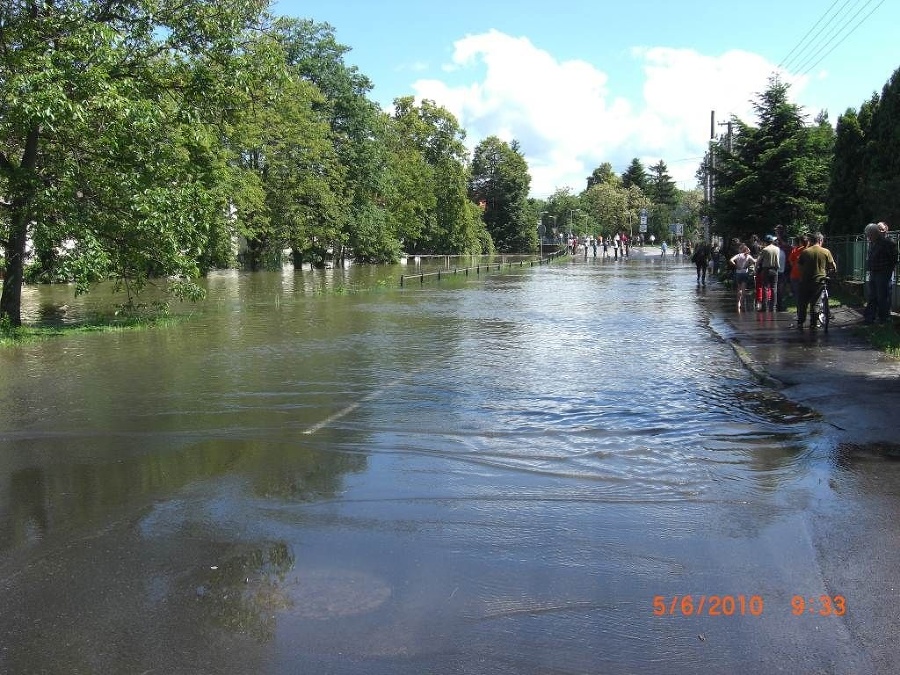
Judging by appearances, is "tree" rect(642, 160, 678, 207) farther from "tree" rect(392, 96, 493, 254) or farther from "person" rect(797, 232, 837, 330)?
"person" rect(797, 232, 837, 330)

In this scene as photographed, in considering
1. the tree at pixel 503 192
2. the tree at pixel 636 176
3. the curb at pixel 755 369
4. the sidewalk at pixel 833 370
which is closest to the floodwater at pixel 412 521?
the curb at pixel 755 369

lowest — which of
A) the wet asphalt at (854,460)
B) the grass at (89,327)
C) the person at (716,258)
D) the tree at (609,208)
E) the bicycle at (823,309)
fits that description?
the wet asphalt at (854,460)

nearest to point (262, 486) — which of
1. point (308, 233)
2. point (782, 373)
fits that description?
point (782, 373)

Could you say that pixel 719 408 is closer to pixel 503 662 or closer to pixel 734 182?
pixel 503 662

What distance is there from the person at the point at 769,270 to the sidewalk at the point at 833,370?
1.09m

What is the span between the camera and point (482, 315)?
21.1 m

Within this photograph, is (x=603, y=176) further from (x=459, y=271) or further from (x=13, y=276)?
(x=13, y=276)

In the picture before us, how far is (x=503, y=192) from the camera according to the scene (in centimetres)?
10750

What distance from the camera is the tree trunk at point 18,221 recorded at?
53.3 ft

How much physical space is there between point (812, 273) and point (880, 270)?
1.12m

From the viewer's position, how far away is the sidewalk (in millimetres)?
8047

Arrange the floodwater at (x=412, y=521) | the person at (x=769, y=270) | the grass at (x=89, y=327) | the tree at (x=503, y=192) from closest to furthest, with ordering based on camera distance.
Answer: the floodwater at (x=412, y=521)
the grass at (x=89, y=327)
the person at (x=769, y=270)
the tree at (x=503, y=192)

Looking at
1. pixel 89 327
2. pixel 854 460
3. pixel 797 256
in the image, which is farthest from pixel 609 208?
pixel 854 460
